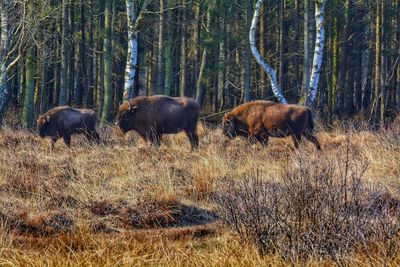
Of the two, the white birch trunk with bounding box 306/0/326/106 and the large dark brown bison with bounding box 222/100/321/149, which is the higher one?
the white birch trunk with bounding box 306/0/326/106

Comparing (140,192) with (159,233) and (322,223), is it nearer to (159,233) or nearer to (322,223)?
(159,233)

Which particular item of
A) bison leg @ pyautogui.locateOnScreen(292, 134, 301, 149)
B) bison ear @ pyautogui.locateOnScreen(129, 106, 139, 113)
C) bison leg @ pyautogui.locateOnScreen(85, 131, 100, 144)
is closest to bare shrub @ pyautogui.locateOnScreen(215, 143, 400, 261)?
bison leg @ pyautogui.locateOnScreen(292, 134, 301, 149)

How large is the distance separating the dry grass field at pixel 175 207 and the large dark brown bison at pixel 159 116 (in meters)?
3.17

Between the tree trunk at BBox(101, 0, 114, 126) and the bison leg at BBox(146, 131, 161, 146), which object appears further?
the tree trunk at BBox(101, 0, 114, 126)

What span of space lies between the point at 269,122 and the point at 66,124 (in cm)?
521

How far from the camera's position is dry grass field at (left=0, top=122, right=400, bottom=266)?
5.71 m

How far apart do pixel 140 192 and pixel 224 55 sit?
74.2 ft

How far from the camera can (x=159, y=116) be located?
16172mm

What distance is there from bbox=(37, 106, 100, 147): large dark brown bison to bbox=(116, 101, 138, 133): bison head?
75cm

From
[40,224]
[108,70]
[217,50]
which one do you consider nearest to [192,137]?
[108,70]

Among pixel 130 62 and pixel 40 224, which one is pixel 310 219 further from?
pixel 130 62

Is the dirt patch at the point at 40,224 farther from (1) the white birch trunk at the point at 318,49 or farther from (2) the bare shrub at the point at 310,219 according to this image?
(1) the white birch trunk at the point at 318,49

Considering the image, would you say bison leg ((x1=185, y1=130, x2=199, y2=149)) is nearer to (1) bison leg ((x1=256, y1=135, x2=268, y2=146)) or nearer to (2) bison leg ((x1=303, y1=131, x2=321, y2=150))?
(1) bison leg ((x1=256, y1=135, x2=268, y2=146))

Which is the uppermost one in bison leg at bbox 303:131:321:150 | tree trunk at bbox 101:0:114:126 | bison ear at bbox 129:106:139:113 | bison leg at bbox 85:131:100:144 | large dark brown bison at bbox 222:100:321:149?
tree trunk at bbox 101:0:114:126
